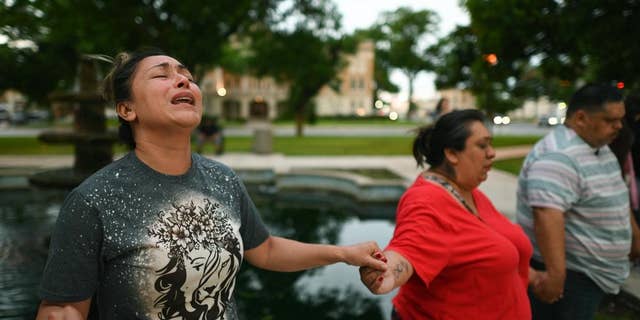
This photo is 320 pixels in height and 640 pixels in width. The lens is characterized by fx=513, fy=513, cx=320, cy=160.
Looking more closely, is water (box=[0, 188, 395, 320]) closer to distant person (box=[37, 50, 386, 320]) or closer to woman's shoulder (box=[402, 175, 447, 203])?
woman's shoulder (box=[402, 175, 447, 203])

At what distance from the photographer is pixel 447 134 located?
2.43 meters

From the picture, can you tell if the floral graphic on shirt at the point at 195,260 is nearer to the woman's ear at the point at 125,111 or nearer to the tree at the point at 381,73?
the woman's ear at the point at 125,111

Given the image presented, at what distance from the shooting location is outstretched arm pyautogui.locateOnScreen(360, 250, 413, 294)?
201 cm

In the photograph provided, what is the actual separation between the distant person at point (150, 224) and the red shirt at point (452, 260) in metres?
0.75

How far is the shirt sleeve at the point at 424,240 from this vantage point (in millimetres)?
2076

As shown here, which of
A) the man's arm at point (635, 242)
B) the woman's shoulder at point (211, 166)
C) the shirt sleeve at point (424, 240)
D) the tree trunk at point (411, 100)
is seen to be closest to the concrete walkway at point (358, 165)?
the man's arm at point (635, 242)

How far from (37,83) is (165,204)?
30.6 m

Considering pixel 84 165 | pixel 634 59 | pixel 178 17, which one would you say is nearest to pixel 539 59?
pixel 634 59

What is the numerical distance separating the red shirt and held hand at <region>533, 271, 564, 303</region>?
46 cm

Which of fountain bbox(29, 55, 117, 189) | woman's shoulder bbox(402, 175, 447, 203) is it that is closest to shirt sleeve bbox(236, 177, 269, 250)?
woman's shoulder bbox(402, 175, 447, 203)

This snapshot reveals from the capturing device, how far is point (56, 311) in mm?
1498

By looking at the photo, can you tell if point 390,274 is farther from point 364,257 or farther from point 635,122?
point 635,122

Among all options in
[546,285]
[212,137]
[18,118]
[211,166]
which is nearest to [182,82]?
[211,166]

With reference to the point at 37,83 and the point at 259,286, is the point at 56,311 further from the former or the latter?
the point at 37,83
